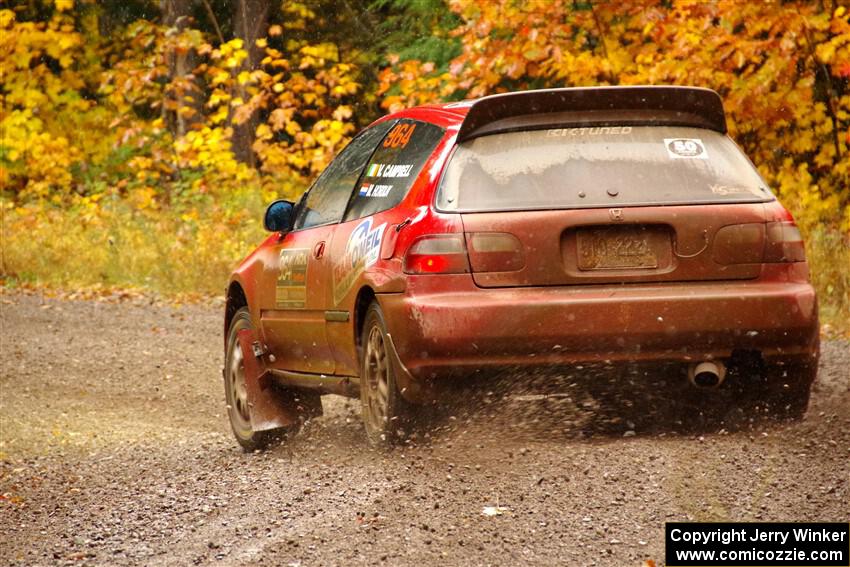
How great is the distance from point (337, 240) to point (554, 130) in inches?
49.9

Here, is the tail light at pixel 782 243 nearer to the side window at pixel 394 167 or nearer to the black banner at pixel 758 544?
the side window at pixel 394 167

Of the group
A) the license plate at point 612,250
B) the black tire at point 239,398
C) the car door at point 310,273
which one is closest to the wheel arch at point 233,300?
the black tire at point 239,398

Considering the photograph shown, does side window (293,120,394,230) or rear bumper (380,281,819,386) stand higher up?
side window (293,120,394,230)

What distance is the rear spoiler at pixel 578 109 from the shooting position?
6.57 meters

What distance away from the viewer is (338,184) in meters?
7.71

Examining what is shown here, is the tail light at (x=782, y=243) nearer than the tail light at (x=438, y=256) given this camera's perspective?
No

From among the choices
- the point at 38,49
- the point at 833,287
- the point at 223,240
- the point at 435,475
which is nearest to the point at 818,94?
the point at 833,287

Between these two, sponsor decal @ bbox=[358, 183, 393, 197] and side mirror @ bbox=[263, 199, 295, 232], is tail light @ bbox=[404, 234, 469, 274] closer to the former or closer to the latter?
sponsor decal @ bbox=[358, 183, 393, 197]

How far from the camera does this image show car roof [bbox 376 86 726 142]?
6566 mm

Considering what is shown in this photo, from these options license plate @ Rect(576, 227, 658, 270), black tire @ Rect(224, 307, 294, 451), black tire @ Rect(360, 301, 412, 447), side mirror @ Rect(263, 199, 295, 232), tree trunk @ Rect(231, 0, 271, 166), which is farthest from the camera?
tree trunk @ Rect(231, 0, 271, 166)

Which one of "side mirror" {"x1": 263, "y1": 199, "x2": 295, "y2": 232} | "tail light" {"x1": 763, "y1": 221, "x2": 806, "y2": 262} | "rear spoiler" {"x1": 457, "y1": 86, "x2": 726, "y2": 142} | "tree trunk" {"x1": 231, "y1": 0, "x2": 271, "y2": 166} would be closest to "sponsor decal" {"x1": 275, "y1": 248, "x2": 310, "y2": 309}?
"side mirror" {"x1": 263, "y1": 199, "x2": 295, "y2": 232}

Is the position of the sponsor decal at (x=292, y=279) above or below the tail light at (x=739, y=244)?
below

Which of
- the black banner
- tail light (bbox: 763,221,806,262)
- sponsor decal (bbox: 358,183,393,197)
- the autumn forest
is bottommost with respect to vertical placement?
the autumn forest

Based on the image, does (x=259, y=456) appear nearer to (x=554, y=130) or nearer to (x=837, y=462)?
(x=554, y=130)
